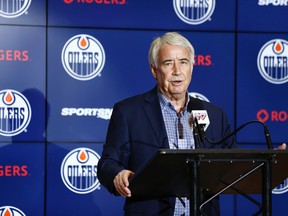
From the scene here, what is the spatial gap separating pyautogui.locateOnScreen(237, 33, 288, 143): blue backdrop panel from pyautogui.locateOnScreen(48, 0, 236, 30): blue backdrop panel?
0.22 metres

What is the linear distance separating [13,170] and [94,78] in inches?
35.4

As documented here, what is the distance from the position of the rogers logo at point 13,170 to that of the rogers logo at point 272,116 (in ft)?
6.01

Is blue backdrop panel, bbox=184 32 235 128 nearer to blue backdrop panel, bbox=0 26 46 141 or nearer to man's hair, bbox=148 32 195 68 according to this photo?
blue backdrop panel, bbox=0 26 46 141

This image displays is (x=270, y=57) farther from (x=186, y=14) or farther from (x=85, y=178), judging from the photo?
(x=85, y=178)

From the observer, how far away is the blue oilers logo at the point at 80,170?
475 cm

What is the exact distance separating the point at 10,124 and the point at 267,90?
1987 millimetres

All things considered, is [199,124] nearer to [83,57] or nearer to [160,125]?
[160,125]

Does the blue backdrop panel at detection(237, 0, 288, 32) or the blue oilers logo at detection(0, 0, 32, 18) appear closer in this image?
the blue oilers logo at detection(0, 0, 32, 18)

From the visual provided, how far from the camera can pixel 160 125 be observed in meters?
3.03

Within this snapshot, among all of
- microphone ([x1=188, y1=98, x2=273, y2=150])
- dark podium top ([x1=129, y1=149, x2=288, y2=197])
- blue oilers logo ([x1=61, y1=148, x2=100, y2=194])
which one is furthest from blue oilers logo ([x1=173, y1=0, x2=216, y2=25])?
dark podium top ([x1=129, y1=149, x2=288, y2=197])

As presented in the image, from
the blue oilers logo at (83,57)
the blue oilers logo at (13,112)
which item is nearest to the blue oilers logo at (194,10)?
the blue oilers logo at (83,57)

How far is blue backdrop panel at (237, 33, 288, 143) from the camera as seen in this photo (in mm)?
5004

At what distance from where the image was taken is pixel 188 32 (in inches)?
194

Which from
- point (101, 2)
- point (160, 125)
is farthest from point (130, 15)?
point (160, 125)
